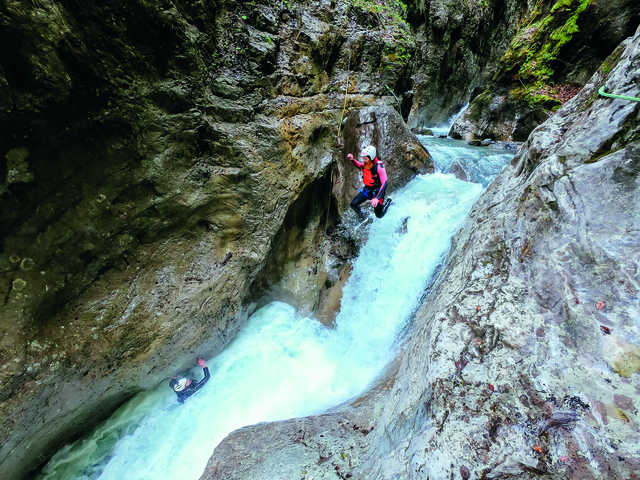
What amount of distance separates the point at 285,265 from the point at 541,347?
494 cm

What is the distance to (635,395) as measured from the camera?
1.42 metres

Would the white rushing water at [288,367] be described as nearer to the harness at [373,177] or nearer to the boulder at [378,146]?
the boulder at [378,146]

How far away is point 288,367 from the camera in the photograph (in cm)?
518

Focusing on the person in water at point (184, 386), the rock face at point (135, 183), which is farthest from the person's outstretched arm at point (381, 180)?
the person in water at point (184, 386)

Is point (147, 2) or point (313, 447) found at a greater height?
point (147, 2)

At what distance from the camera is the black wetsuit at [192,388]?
456 centimetres

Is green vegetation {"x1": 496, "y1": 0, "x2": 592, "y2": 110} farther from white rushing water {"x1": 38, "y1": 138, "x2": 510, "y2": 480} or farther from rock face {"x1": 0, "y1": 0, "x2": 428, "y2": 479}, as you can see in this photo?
rock face {"x1": 0, "y1": 0, "x2": 428, "y2": 479}

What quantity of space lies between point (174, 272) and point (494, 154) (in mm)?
11720

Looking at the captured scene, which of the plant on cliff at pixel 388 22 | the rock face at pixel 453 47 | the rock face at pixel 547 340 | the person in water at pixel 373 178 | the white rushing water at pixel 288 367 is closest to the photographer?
the rock face at pixel 547 340

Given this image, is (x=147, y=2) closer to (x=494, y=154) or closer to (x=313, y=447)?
(x=313, y=447)

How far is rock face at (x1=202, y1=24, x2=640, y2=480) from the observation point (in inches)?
59.5

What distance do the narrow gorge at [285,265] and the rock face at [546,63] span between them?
309 inches

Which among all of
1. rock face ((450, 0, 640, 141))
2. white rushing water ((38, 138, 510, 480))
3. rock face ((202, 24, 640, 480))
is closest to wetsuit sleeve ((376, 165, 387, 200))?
white rushing water ((38, 138, 510, 480))

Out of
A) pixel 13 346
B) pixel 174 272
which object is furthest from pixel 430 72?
pixel 13 346
